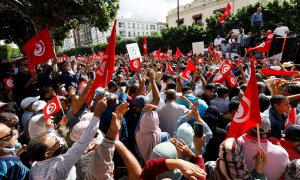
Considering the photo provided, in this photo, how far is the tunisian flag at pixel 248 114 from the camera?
237 cm

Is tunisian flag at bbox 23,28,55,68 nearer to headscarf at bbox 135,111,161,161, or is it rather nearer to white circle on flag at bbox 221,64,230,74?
headscarf at bbox 135,111,161,161

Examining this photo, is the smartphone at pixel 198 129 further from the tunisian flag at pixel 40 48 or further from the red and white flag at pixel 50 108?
the tunisian flag at pixel 40 48

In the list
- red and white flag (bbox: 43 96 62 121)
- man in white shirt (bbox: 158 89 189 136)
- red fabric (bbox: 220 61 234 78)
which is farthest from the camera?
red fabric (bbox: 220 61 234 78)

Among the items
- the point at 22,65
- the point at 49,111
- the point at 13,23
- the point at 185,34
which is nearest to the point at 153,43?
the point at 185,34

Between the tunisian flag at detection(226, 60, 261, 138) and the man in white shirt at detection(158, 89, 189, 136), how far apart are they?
150 centimetres

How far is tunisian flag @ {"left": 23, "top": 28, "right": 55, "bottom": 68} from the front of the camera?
5.47 meters

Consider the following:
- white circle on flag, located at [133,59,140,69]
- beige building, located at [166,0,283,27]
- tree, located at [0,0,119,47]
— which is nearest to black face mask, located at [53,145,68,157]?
white circle on flag, located at [133,59,140,69]

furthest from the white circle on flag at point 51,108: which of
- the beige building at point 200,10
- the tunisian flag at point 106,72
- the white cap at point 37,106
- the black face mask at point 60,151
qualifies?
the beige building at point 200,10

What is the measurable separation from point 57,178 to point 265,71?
5688 mm

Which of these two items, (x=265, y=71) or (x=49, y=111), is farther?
(x=265, y=71)

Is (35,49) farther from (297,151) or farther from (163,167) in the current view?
(297,151)

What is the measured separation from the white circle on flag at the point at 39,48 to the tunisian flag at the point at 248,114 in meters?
4.37

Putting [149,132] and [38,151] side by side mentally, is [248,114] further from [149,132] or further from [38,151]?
[38,151]

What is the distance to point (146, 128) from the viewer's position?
3.45 m
